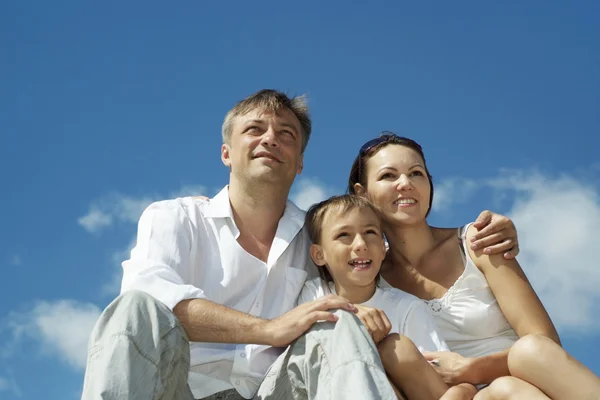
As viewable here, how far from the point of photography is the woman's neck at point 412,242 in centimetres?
507

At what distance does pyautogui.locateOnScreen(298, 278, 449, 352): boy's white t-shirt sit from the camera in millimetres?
4250

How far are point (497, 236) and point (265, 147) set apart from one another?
1635 millimetres

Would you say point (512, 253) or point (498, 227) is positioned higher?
Answer: point (498, 227)

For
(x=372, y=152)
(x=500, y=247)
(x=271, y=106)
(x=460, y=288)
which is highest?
(x=271, y=106)

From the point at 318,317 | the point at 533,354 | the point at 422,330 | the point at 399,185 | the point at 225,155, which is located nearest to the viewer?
the point at 318,317

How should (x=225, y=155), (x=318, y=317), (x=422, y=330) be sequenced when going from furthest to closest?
(x=225, y=155), (x=422, y=330), (x=318, y=317)

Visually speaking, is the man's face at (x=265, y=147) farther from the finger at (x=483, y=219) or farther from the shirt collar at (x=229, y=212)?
the finger at (x=483, y=219)

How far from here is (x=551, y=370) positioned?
3561mm

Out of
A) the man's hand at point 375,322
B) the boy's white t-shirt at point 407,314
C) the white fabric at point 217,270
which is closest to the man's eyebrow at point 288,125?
the white fabric at point 217,270

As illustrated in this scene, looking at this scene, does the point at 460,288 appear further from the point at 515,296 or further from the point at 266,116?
the point at 266,116

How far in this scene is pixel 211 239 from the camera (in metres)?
4.77

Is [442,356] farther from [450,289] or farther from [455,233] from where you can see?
[455,233]

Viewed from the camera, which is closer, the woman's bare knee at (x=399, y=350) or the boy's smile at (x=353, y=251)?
the woman's bare knee at (x=399, y=350)

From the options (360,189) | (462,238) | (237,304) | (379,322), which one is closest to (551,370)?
(379,322)
